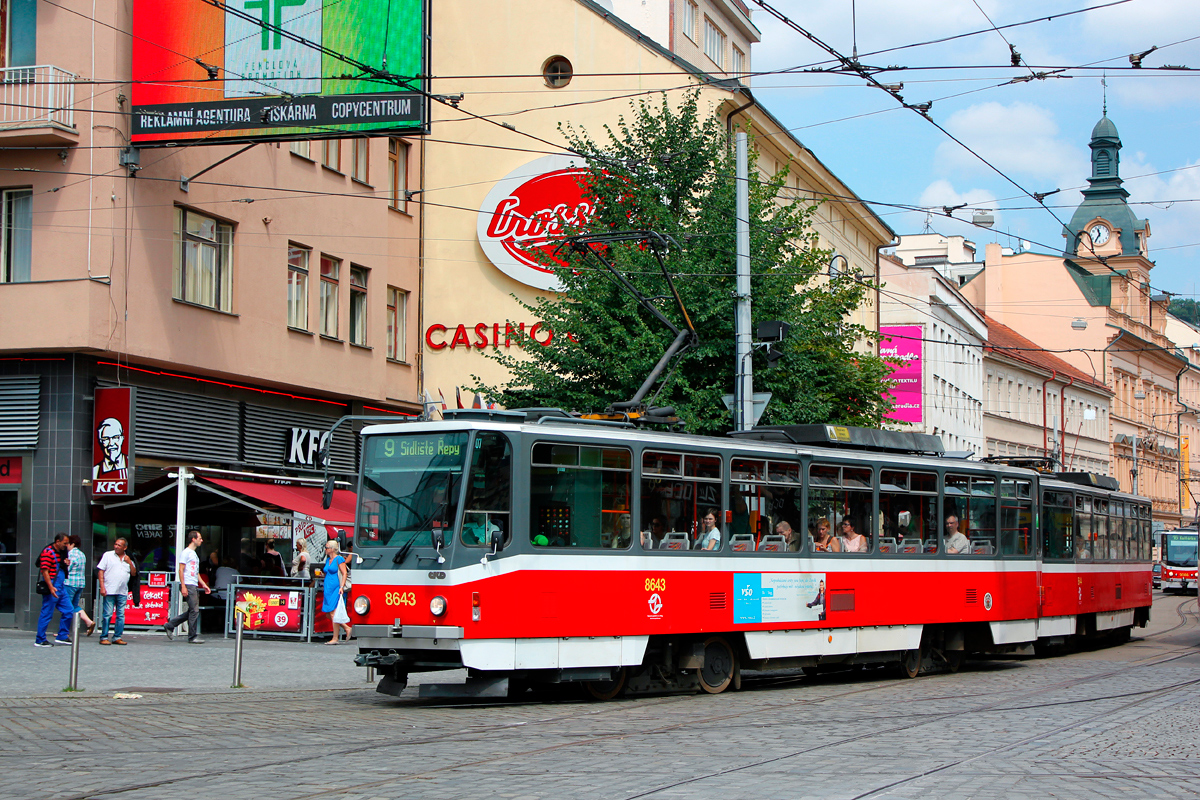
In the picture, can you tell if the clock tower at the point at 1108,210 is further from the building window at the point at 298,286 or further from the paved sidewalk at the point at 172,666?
the paved sidewalk at the point at 172,666

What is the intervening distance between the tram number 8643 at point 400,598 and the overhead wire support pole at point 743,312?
7714 millimetres

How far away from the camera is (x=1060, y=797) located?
858 cm

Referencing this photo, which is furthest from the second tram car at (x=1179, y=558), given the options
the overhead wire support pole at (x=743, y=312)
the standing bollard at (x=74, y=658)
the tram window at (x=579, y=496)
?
the standing bollard at (x=74, y=658)

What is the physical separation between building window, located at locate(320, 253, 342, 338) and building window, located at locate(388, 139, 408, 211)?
2789 mm

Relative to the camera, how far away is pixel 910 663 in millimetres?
18625

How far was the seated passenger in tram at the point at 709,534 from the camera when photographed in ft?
50.5

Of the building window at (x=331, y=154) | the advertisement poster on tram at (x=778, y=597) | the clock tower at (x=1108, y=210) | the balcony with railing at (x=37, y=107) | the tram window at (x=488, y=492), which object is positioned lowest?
the advertisement poster on tram at (x=778, y=597)

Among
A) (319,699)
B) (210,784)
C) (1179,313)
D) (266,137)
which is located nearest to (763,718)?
(319,699)

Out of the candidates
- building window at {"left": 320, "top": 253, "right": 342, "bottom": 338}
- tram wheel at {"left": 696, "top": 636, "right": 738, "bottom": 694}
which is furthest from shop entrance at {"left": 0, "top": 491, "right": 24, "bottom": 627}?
tram wheel at {"left": 696, "top": 636, "right": 738, "bottom": 694}

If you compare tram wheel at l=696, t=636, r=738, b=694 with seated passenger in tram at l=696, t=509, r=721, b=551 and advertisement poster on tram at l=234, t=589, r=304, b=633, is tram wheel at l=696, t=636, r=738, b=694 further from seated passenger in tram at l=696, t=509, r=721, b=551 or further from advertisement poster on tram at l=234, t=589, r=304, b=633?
advertisement poster on tram at l=234, t=589, r=304, b=633

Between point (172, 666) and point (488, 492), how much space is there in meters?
6.65

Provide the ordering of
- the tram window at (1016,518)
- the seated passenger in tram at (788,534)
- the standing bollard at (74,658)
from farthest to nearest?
the tram window at (1016,518) → the seated passenger in tram at (788,534) → the standing bollard at (74,658)

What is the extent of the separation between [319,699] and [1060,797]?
8.47 m

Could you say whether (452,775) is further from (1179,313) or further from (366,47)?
(1179,313)
